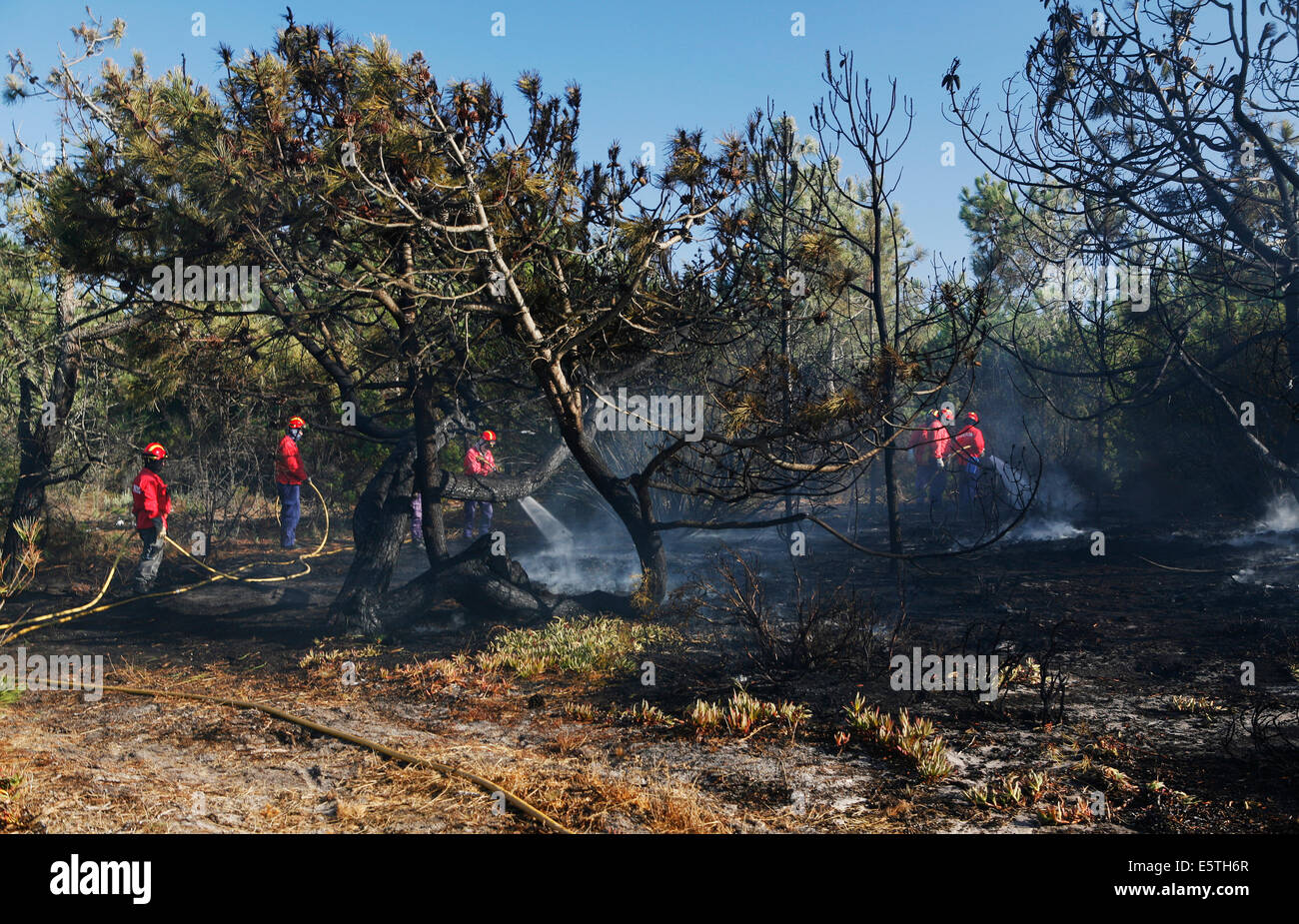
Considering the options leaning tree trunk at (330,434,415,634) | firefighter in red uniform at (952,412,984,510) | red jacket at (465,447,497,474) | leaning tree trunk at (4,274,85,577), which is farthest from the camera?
red jacket at (465,447,497,474)

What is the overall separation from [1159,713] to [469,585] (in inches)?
259

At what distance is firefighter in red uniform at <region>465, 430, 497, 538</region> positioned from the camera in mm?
13211

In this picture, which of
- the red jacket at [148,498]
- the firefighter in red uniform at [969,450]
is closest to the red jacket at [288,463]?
the red jacket at [148,498]

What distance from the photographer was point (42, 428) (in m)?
12.2

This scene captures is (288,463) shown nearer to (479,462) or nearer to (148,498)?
(148,498)

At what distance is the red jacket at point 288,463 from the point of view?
1354 cm

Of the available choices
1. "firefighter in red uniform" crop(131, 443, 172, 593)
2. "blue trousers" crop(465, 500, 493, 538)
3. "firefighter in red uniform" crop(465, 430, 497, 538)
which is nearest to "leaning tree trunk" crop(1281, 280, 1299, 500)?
"firefighter in red uniform" crop(465, 430, 497, 538)

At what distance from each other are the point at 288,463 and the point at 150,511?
255cm

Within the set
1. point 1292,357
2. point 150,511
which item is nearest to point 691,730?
point 150,511

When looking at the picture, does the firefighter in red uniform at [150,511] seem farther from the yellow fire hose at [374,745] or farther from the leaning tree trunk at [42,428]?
the yellow fire hose at [374,745]

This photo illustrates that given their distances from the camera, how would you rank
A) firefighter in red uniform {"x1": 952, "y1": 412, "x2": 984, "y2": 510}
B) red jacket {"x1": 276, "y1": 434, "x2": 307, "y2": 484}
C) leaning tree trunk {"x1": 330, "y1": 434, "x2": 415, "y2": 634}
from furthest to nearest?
red jacket {"x1": 276, "y1": 434, "x2": 307, "y2": 484}
firefighter in red uniform {"x1": 952, "y1": 412, "x2": 984, "y2": 510}
leaning tree trunk {"x1": 330, "y1": 434, "x2": 415, "y2": 634}

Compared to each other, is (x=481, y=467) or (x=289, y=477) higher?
(x=481, y=467)

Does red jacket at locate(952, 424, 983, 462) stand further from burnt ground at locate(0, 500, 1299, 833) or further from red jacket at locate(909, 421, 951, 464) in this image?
burnt ground at locate(0, 500, 1299, 833)

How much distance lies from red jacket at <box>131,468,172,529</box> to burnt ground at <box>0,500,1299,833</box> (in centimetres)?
127
